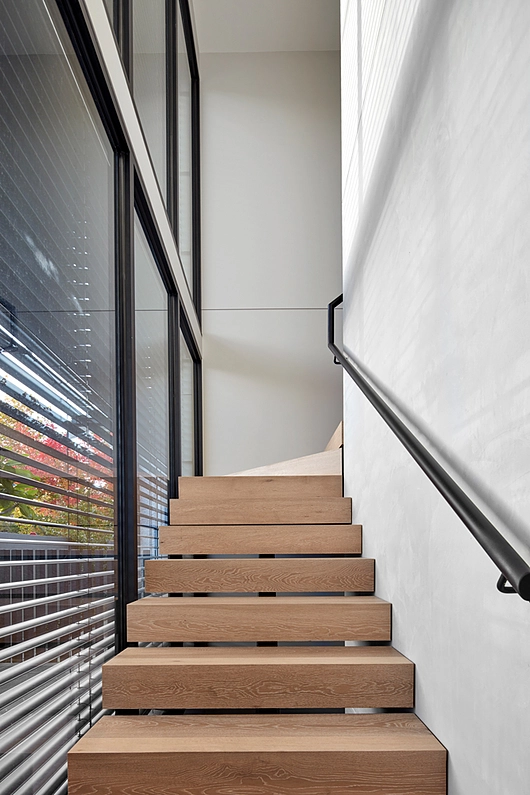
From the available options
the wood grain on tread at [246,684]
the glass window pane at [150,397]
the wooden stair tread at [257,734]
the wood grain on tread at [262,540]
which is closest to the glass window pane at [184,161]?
the glass window pane at [150,397]

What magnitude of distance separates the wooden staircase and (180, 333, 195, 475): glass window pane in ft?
5.65

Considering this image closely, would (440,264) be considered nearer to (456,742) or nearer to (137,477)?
(456,742)

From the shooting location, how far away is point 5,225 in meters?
1.54

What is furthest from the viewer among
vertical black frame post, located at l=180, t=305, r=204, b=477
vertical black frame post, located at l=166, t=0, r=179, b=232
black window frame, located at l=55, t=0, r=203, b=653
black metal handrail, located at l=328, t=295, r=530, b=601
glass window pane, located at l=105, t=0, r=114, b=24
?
vertical black frame post, located at l=180, t=305, r=204, b=477

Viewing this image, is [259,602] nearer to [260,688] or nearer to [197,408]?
[260,688]

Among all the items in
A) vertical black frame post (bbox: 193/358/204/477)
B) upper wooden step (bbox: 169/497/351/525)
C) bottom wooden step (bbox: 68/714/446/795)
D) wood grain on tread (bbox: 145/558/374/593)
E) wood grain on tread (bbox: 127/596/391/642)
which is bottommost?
bottom wooden step (bbox: 68/714/446/795)

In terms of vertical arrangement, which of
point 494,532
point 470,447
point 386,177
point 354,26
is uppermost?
point 354,26

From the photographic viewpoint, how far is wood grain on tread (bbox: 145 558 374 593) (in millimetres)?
2871

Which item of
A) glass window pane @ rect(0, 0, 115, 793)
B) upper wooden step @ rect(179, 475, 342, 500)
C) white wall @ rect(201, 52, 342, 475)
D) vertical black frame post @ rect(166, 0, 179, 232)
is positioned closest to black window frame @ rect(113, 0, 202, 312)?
vertical black frame post @ rect(166, 0, 179, 232)

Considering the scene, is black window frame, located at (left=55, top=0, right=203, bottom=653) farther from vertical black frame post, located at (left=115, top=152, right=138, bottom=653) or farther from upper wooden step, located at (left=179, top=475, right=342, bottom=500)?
upper wooden step, located at (left=179, top=475, right=342, bottom=500)

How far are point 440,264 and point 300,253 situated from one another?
4.20 meters

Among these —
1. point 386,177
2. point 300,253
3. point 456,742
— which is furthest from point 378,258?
point 300,253

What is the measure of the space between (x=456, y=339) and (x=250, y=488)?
1883 millimetres

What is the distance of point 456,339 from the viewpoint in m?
1.76
